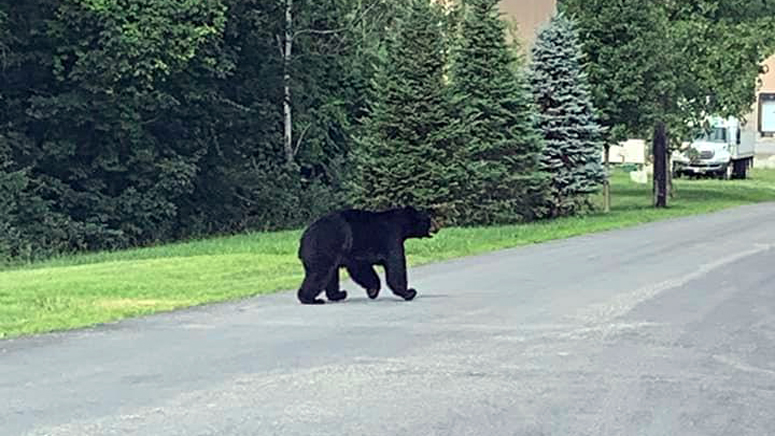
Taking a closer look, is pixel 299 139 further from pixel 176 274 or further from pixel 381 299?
pixel 381 299

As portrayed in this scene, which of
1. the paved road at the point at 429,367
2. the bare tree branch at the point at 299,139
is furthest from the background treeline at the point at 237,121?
the paved road at the point at 429,367

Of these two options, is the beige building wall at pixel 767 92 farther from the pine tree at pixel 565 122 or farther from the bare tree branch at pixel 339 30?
the pine tree at pixel 565 122

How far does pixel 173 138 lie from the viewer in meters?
37.9

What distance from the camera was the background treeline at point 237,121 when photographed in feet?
107

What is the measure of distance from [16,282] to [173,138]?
1982cm

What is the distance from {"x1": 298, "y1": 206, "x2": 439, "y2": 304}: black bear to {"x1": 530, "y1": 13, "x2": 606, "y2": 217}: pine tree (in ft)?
68.3

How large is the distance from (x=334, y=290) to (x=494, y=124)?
A: 1964 centimetres

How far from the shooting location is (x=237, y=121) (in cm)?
3941

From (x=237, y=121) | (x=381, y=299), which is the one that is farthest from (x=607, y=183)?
(x=381, y=299)

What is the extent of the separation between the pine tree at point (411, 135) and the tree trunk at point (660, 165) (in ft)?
31.5

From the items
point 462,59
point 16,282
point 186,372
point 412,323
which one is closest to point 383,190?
point 462,59

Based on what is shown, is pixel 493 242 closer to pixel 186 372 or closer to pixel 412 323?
pixel 412 323

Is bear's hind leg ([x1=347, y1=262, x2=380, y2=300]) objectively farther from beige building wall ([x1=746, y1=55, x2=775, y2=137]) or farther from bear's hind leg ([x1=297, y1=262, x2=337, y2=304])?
beige building wall ([x1=746, y1=55, x2=775, y2=137])

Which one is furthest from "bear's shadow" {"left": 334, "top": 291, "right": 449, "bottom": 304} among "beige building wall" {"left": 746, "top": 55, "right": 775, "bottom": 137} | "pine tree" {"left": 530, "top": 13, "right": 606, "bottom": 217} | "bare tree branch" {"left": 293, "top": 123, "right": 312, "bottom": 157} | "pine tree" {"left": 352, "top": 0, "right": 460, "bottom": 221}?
"beige building wall" {"left": 746, "top": 55, "right": 775, "bottom": 137}
